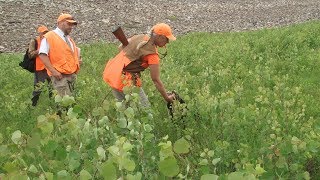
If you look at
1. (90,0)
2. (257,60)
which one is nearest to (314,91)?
(257,60)

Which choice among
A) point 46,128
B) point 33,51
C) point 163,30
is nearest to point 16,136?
point 46,128

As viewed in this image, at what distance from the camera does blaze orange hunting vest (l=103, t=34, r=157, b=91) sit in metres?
7.54

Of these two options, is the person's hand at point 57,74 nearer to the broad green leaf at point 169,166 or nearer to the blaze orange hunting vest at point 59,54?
the blaze orange hunting vest at point 59,54

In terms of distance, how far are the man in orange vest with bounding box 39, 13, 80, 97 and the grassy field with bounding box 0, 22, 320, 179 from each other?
0.58 m

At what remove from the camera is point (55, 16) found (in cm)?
3155

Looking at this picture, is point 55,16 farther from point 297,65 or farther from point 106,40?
point 297,65

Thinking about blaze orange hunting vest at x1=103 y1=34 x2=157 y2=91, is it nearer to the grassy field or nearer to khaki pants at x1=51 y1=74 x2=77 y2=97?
the grassy field

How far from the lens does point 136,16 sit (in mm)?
33188

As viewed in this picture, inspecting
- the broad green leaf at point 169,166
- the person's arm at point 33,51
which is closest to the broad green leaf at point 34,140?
the broad green leaf at point 169,166

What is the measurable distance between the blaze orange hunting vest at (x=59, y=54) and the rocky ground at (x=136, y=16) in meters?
17.3

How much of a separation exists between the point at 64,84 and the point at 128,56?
2140mm

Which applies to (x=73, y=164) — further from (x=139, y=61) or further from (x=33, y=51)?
(x=33, y=51)

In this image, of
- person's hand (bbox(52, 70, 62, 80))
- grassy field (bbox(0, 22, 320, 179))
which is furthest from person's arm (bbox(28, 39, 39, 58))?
person's hand (bbox(52, 70, 62, 80))

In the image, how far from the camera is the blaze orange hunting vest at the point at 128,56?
7543 mm
